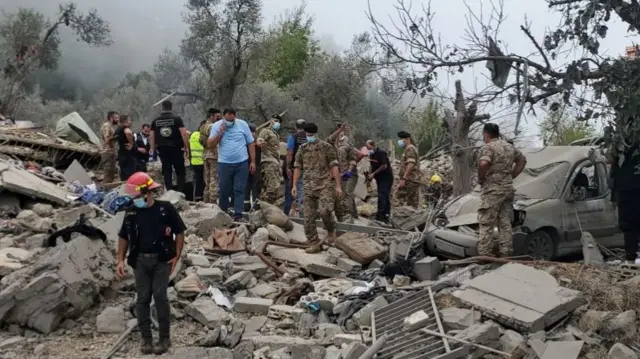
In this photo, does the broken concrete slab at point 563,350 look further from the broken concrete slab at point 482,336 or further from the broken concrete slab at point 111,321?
the broken concrete slab at point 111,321

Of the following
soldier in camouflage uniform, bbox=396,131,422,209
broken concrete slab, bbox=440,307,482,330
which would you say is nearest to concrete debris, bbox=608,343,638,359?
broken concrete slab, bbox=440,307,482,330

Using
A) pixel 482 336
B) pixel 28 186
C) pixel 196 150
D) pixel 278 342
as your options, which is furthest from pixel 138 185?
pixel 196 150

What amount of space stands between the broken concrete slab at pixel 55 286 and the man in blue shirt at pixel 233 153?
Answer: 9.77ft

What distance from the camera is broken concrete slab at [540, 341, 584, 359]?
530 centimetres

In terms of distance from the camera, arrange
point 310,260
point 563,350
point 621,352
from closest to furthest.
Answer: point 621,352 → point 563,350 → point 310,260

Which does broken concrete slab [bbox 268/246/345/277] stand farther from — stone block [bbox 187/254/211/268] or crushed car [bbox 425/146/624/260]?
crushed car [bbox 425/146/624/260]

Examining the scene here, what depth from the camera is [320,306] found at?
22.7 feet

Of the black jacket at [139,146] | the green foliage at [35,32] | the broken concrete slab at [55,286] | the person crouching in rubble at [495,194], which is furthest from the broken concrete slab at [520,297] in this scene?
the green foliage at [35,32]

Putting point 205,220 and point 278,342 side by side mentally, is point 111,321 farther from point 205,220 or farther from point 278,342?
point 205,220

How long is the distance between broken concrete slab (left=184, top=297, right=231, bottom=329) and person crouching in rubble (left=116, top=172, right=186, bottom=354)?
Result: 68 cm

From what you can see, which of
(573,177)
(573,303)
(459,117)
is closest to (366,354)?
(573,303)

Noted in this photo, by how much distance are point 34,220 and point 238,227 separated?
108 inches

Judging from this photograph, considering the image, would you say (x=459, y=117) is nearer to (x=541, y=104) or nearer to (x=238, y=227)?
(x=238, y=227)

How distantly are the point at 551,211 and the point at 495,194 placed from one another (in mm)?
1261
